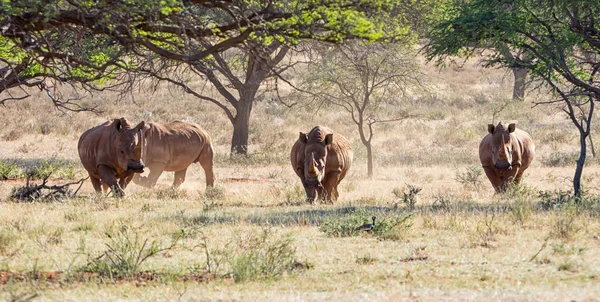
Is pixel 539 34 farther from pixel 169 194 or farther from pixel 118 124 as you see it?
pixel 118 124

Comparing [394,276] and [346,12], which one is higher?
[346,12]

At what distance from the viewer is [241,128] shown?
29.3m

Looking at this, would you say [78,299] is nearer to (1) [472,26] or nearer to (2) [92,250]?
(2) [92,250]

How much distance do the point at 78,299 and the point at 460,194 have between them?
12127mm

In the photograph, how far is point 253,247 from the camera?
1019cm

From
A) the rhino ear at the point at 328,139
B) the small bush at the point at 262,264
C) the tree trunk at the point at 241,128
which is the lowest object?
the small bush at the point at 262,264

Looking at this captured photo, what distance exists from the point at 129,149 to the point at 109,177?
2.77ft

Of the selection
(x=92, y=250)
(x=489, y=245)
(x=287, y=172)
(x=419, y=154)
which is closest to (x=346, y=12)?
(x=489, y=245)

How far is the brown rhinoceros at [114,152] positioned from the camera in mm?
16062

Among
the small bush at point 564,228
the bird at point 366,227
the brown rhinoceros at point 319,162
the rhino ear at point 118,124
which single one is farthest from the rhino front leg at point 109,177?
the small bush at point 564,228

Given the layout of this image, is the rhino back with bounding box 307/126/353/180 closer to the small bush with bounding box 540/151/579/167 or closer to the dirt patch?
the dirt patch

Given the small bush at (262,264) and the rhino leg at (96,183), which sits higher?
the rhino leg at (96,183)

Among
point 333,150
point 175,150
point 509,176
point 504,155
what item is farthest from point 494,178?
point 175,150

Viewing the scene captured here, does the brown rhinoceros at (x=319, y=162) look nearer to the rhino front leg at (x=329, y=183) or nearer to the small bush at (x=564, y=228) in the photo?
the rhino front leg at (x=329, y=183)
